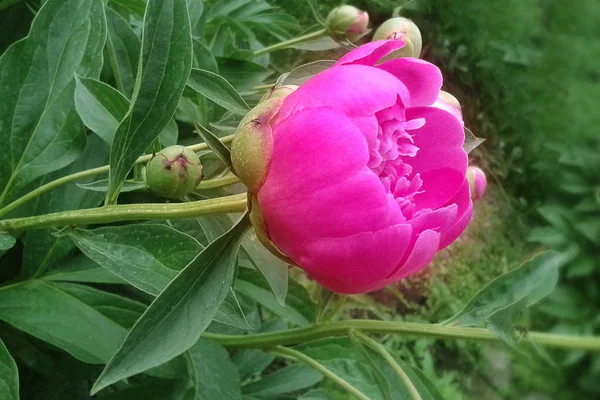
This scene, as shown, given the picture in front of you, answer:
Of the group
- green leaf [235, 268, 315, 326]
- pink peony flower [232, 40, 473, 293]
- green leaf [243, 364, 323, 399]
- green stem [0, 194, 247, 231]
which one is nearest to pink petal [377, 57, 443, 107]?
pink peony flower [232, 40, 473, 293]

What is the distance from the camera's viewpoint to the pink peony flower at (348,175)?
34 centimetres

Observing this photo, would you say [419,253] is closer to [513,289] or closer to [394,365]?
[394,365]

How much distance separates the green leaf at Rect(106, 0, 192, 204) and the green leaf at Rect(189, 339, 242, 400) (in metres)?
0.21

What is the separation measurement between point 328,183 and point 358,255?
38 millimetres

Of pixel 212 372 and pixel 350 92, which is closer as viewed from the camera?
pixel 350 92

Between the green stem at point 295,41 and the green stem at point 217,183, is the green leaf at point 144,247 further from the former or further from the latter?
the green stem at point 295,41

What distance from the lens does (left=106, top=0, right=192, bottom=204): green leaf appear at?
0.39 metres

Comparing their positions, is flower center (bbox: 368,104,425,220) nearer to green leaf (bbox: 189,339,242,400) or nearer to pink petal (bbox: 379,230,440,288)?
pink petal (bbox: 379,230,440,288)

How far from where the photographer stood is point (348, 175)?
342mm

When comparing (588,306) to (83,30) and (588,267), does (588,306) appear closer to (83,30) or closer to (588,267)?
(588,267)

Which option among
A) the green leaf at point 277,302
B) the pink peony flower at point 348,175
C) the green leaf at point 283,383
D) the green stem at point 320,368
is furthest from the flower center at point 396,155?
the green leaf at point 283,383

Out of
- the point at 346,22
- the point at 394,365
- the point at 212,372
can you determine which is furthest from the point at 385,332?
the point at 346,22

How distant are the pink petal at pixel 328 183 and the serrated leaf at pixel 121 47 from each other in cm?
28

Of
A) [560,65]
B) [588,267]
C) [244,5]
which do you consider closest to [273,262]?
[244,5]
